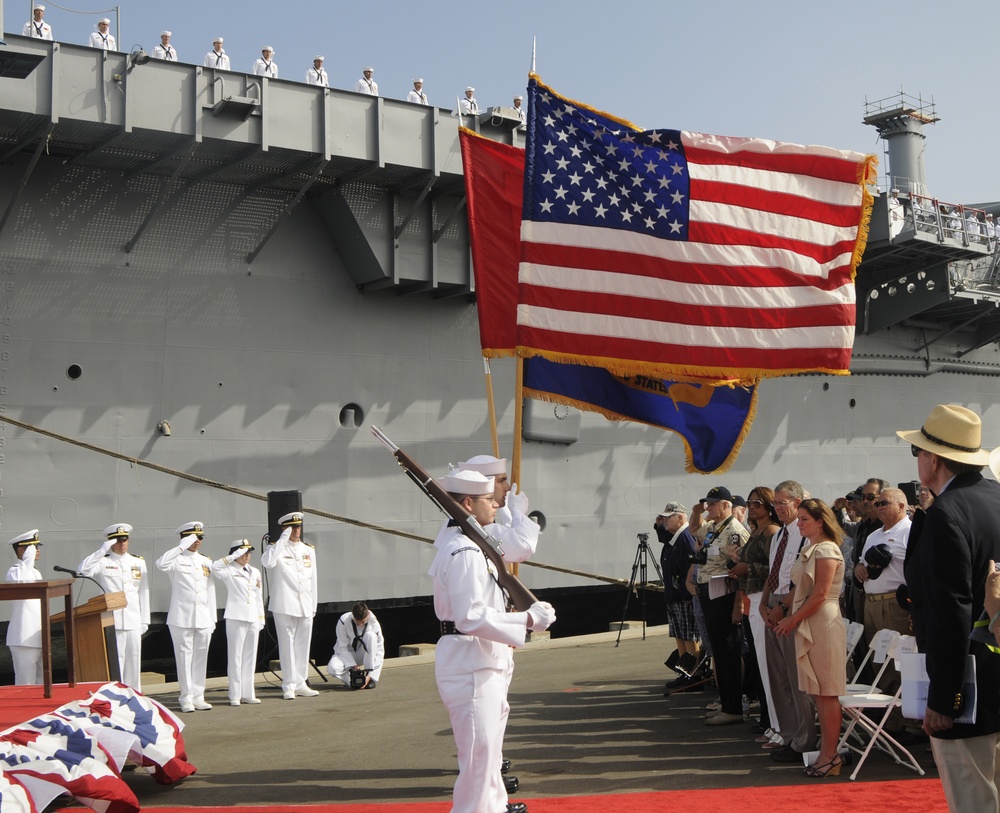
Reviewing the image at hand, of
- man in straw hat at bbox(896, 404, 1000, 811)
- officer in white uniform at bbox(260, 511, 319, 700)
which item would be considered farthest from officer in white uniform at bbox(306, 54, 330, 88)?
man in straw hat at bbox(896, 404, 1000, 811)

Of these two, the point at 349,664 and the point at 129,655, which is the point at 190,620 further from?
the point at 349,664

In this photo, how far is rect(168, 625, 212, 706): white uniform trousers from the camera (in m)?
8.93

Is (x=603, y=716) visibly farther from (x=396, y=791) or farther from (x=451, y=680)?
(x=451, y=680)

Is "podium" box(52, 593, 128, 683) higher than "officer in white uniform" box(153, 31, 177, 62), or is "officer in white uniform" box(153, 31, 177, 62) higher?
"officer in white uniform" box(153, 31, 177, 62)

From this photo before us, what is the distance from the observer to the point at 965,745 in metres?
3.31

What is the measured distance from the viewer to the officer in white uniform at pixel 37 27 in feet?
36.8

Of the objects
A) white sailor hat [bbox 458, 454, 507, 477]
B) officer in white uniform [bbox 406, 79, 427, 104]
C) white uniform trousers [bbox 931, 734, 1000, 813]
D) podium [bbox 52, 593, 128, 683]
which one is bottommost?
podium [bbox 52, 593, 128, 683]

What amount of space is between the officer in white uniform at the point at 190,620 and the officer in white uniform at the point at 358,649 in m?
1.31

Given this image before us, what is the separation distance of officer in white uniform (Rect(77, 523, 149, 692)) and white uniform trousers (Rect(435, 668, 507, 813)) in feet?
17.0

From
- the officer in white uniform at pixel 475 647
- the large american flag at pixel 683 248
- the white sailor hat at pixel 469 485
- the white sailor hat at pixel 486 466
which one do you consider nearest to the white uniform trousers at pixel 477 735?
the officer in white uniform at pixel 475 647

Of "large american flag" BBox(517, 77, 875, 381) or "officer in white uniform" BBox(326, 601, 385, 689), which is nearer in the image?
"large american flag" BBox(517, 77, 875, 381)

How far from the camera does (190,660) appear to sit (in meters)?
9.05

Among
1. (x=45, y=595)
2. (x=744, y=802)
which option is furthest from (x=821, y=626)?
(x=45, y=595)

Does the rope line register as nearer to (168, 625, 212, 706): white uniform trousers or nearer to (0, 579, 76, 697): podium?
(168, 625, 212, 706): white uniform trousers
